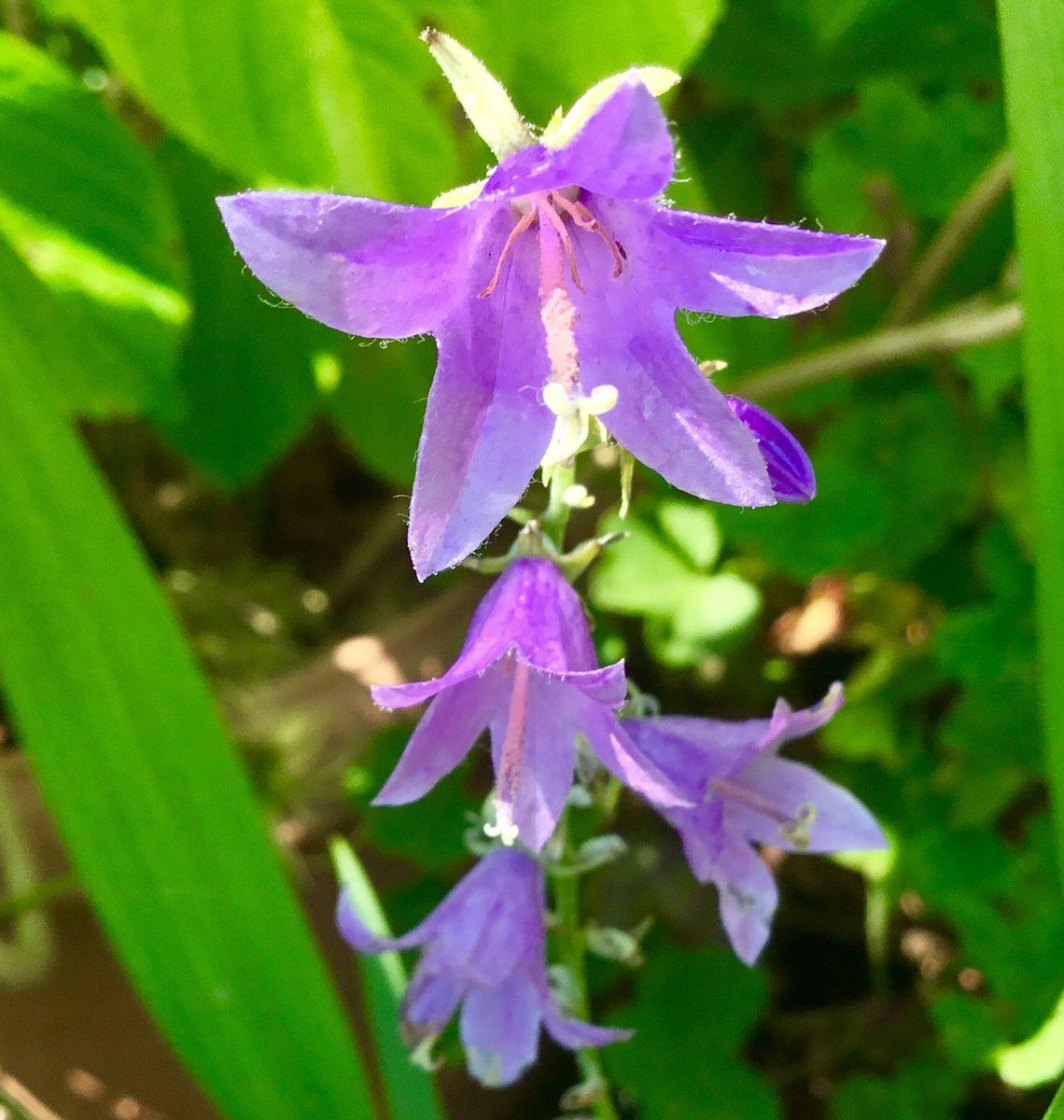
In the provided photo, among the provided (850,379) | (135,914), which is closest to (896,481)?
(850,379)

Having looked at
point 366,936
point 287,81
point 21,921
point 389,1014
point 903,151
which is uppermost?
point 903,151

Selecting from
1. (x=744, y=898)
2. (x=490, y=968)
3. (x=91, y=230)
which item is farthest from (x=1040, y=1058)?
(x=91, y=230)

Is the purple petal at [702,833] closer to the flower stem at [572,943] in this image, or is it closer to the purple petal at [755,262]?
the flower stem at [572,943]

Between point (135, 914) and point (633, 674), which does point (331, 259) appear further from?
point (633, 674)

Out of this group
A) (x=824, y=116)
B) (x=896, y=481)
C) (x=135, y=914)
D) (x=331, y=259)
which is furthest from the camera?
(x=824, y=116)

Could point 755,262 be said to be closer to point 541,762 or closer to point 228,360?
point 541,762

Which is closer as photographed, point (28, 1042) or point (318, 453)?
point (28, 1042)

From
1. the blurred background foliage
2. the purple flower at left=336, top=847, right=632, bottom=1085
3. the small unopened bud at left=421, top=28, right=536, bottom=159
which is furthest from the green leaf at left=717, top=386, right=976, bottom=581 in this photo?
the small unopened bud at left=421, top=28, right=536, bottom=159
